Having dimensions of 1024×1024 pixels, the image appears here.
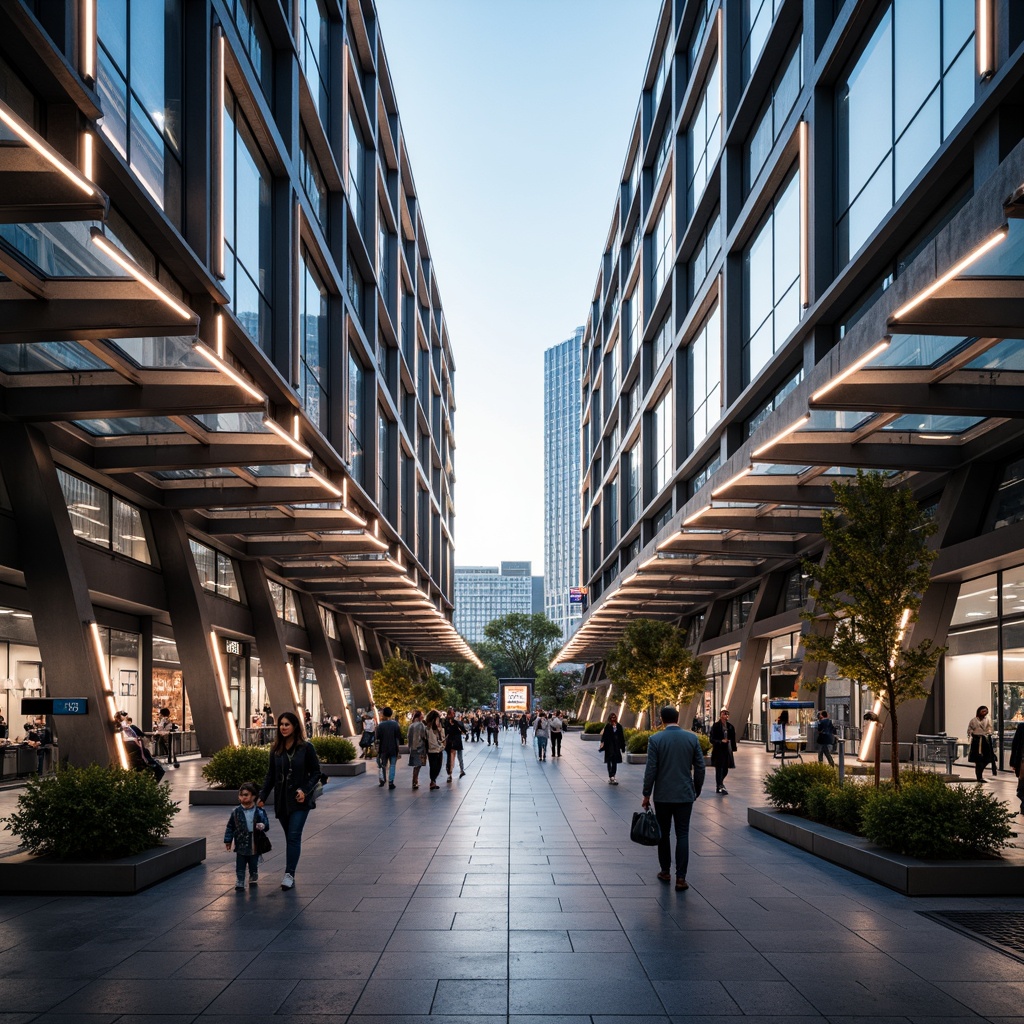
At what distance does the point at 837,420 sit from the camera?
721 inches

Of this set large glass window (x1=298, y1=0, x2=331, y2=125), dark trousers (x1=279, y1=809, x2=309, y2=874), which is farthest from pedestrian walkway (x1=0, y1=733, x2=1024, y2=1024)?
large glass window (x1=298, y1=0, x2=331, y2=125)

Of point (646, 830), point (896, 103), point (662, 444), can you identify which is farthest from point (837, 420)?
point (662, 444)

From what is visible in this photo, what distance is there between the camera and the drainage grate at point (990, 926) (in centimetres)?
833

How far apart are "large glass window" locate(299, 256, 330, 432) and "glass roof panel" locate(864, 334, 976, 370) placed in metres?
16.7

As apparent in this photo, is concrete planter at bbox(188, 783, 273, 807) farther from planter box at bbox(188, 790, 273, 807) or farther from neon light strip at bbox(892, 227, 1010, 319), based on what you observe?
neon light strip at bbox(892, 227, 1010, 319)

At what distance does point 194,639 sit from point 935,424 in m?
17.4

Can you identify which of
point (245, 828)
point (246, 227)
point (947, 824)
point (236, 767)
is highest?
point (246, 227)

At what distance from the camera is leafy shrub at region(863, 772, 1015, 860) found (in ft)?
35.4

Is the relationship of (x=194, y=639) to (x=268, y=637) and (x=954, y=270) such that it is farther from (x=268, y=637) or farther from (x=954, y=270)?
(x=954, y=270)

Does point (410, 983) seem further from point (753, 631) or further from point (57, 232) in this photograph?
point (753, 631)

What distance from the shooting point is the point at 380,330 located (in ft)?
153

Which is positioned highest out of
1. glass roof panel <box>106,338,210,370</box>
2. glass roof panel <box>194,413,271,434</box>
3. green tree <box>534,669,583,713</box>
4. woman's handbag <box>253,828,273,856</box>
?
glass roof panel <box>106,338,210,370</box>

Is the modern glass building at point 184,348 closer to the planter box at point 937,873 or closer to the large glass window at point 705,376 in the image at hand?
the planter box at point 937,873

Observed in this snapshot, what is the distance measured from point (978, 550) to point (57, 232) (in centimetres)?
1720
